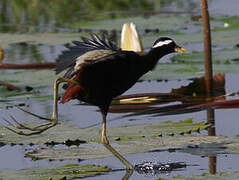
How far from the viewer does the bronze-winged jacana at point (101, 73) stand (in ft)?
11.8

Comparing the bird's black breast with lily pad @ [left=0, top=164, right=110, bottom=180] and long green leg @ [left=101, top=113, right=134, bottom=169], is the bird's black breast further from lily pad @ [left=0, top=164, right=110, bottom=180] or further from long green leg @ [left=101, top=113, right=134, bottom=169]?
lily pad @ [left=0, top=164, right=110, bottom=180]

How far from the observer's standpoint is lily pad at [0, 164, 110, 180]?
335 cm

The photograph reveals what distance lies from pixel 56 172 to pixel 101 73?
Answer: 565mm

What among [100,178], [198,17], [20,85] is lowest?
[100,178]

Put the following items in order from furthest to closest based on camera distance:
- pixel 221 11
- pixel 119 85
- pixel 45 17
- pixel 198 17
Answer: pixel 45 17 < pixel 221 11 < pixel 198 17 < pixel 119 85

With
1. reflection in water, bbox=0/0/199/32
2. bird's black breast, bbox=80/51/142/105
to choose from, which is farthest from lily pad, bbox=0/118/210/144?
reflection in water, bbox=0/0/199/32

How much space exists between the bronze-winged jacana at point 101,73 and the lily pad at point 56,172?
0.22 metres

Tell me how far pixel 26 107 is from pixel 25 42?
9.11 ft

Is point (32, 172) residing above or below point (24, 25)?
below

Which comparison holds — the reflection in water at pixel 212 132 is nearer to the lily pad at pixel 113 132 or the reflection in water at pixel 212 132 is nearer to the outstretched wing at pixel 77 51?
the lily pad at pixel 113 132

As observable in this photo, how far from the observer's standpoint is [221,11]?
9.44m

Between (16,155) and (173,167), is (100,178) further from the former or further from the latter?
(16,155)

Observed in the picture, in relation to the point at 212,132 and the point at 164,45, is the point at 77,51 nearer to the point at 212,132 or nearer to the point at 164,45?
the point at 164,45

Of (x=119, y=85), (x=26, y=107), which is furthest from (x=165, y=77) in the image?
(x=119, y=85)
